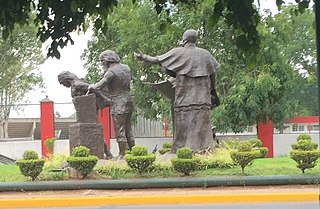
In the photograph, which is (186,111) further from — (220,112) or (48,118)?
(48,118)

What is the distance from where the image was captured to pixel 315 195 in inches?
381

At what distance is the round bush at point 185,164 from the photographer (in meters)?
11.0

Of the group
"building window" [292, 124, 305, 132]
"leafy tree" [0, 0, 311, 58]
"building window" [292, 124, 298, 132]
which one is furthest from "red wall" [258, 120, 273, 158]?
"leafy tree" [0, 0, 311, 58]

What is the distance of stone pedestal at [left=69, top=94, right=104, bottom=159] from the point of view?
12.3m

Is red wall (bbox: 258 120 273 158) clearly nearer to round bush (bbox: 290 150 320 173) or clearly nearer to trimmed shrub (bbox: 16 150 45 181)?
round bush (bbox: 290 150 320 173)

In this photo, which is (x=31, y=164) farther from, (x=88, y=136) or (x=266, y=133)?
(x=266, y=133)

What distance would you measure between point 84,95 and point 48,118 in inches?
295

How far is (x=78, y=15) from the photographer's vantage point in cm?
276

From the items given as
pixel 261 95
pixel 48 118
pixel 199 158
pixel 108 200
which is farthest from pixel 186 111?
pixel 48 118

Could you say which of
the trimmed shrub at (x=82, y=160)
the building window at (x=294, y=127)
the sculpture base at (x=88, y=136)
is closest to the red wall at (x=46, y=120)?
the sculpture base at (x=88, y=136)

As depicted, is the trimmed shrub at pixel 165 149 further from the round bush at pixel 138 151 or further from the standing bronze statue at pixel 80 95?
the round bush at pixel 138 151

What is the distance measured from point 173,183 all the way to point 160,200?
98 centimetres

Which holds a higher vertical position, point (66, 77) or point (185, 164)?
point (66, 77)

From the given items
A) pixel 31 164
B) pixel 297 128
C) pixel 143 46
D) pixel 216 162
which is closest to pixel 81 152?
pixel 31 164
